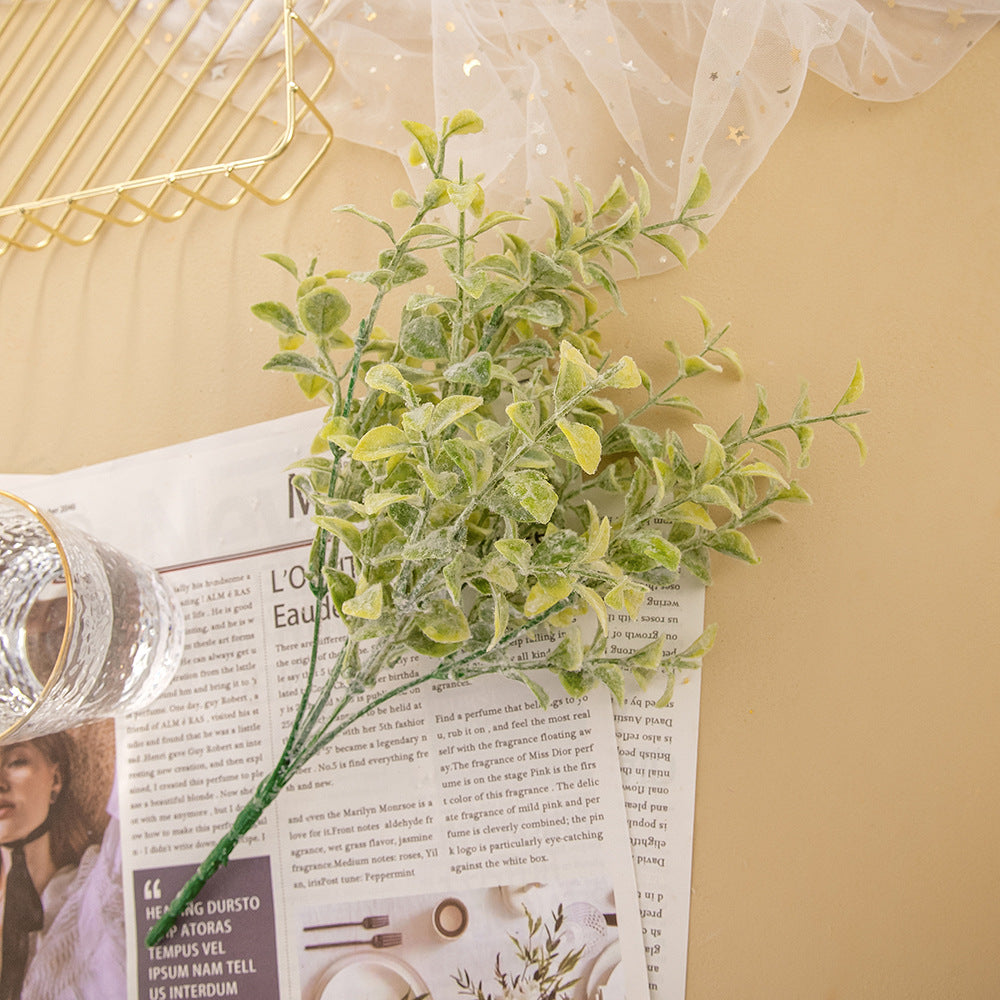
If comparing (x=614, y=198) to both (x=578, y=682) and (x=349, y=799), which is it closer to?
(x=578, y=682)

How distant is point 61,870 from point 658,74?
627mm

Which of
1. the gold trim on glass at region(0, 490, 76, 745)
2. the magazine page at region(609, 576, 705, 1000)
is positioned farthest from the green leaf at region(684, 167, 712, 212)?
the gold trim on glass at region(0, 490, 76, 745)

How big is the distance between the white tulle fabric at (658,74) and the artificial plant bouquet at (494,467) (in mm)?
29

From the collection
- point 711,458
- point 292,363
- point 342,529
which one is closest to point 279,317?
point 292,363

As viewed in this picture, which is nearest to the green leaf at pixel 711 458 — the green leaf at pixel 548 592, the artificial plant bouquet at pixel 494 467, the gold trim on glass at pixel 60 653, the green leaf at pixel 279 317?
the artificial plant bouquet at pixel 494 467

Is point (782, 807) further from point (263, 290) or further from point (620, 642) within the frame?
point (263, 290)

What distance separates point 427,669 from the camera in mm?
521

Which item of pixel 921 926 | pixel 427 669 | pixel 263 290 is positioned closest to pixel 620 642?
pixel 427 669

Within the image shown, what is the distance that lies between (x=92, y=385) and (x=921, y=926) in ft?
2.06

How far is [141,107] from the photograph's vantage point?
609mm

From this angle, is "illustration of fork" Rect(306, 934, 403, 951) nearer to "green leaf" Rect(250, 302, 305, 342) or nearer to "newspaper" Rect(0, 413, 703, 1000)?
"newspaper" Rect(0, 413, 703, 1000)

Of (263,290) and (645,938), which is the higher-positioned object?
(263,290)

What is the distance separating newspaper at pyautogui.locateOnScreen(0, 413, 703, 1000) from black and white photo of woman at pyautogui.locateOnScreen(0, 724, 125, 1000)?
2 centimetres

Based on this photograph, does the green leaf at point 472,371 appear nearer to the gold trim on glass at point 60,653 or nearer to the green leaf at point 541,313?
the green leaf at point 541,313
